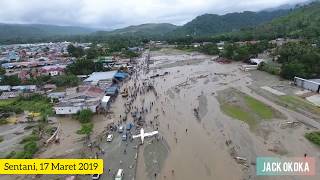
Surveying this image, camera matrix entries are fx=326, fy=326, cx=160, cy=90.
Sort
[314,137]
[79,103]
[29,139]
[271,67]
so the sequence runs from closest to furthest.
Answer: [314,137]
[29,139]
[79,103]
[271,67]

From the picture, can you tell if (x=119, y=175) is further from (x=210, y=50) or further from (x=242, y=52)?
(x=210, y=50)

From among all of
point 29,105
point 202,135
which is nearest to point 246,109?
point 202,135

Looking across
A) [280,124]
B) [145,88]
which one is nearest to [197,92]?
[145,88]

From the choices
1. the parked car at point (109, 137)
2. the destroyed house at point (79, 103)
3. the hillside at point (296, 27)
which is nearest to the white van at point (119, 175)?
the parked car at point (109, 137)

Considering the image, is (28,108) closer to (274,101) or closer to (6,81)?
(6,81)

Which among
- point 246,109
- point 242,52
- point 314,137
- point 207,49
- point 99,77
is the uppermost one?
point 242,52

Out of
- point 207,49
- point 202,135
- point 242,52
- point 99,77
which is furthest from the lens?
point 207,49
